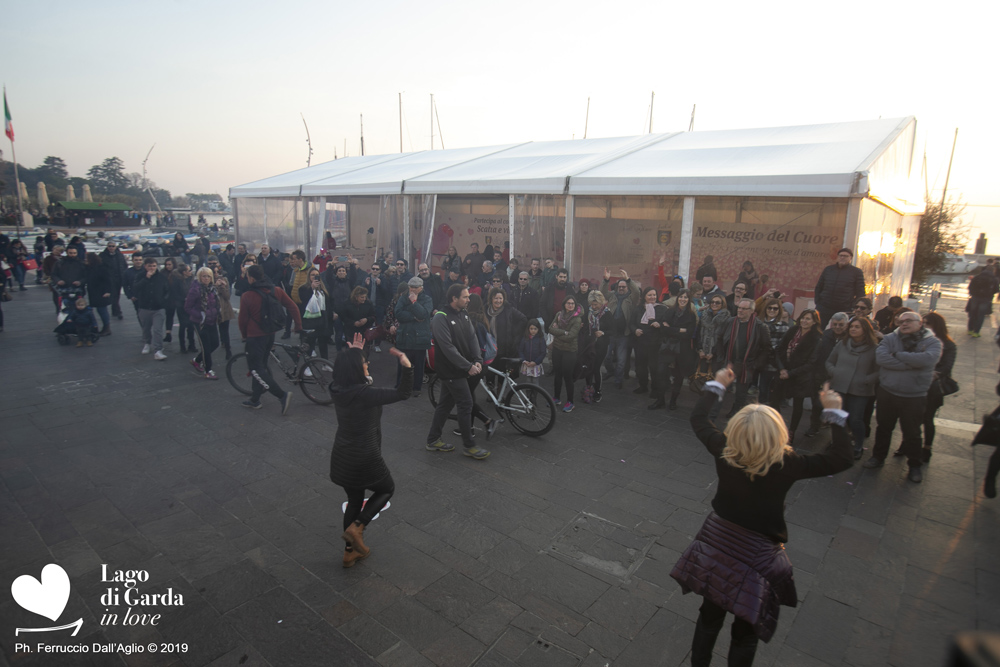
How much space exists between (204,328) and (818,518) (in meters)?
8.18

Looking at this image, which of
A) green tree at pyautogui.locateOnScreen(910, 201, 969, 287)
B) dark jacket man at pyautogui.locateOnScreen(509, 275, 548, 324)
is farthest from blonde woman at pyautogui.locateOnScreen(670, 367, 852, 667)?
green tree at pyautogui.locateOnScreen(910, 201, 969, 287)

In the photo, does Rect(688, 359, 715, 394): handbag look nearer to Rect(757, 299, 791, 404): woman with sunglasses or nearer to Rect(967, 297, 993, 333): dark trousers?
Rect(757, 299, 791, 404): woman with sunglasses

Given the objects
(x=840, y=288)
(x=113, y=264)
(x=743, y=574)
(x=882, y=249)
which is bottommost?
(x=743, y=574)

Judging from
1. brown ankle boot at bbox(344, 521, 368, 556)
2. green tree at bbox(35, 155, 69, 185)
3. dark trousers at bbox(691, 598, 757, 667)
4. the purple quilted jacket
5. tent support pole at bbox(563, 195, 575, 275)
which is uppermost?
green tree at bbox(35, 155, 69, 185)

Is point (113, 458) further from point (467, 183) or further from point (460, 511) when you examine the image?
point (467, 183)

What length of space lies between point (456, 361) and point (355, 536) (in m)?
2.03

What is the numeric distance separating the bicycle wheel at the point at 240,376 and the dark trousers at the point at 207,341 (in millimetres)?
380

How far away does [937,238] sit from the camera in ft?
70.7

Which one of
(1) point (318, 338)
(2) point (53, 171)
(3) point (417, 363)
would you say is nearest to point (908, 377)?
(3) point (417, 363)

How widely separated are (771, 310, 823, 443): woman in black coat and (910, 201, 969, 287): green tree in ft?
60.2

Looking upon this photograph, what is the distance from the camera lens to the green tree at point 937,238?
21.2 m

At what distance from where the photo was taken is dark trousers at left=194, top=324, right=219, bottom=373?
823 cm

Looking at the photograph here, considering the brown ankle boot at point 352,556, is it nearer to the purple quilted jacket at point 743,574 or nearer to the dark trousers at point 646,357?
the purple quilted jacket at point 743,574

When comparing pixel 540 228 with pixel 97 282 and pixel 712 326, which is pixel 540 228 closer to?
pixel 712 326
